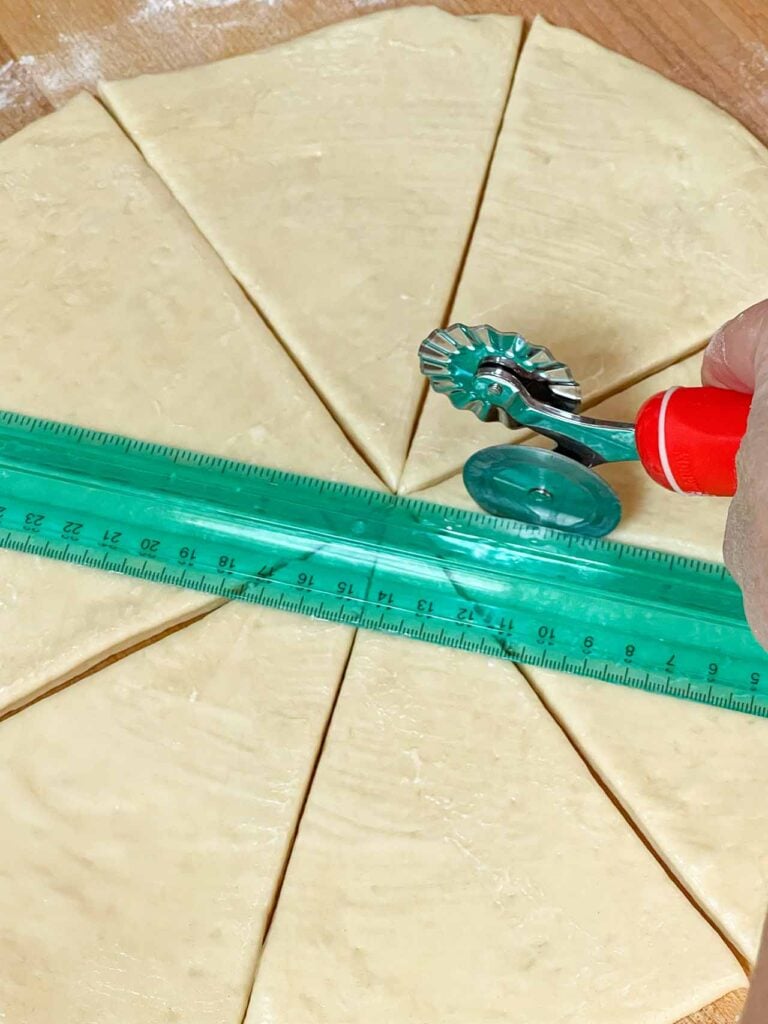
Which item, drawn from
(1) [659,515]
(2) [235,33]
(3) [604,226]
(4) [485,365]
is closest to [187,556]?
(4) [485,365]

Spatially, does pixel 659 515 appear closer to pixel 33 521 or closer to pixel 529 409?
pixel 529 409

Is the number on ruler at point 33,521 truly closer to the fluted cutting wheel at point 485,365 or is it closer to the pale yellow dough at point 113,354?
the pale yellow dough at point 113,354

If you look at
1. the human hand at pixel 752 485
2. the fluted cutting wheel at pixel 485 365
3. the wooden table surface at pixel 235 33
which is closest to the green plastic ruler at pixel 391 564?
the fluted cutting wheel at pixel 485 365

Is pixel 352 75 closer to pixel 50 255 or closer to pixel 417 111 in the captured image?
pixel 417 111

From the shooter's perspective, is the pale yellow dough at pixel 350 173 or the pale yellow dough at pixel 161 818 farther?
the pale yellow dough at pixel 350 173

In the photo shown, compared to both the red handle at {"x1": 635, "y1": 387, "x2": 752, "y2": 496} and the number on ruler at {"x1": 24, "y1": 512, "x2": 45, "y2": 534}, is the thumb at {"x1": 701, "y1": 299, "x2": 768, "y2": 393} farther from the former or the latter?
the number on ruler at {"x1": 24, "y1": 512, "x2": 45, "y2": 534}

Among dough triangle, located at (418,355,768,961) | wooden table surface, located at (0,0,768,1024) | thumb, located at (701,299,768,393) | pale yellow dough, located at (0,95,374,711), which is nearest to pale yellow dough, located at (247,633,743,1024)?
dough triangle, located at (418,355,768,961)
